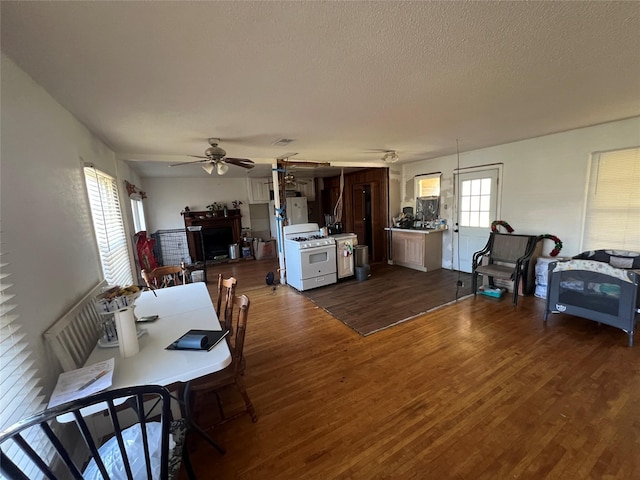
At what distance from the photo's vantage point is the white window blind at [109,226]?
2.44 metres

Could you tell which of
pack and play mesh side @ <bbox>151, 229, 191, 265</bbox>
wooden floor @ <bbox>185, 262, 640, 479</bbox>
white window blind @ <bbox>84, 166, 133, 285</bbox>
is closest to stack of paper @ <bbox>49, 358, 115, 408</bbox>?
wooden floor @ <bbox>185, 262, 640, 479</bbox>

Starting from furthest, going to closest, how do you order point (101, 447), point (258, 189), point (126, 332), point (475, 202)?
point (258, 189) → point (475, 202) → point (126, 332) → point (101, 447)

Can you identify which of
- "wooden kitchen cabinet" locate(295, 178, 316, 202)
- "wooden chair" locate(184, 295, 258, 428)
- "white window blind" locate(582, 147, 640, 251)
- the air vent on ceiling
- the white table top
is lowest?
"wooden chair" locate(184, 295, 258, 428)

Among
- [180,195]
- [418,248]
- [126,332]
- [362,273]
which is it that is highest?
[180,195]

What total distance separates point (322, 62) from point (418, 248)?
14.5 feet

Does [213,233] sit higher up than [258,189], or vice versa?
[258,189]

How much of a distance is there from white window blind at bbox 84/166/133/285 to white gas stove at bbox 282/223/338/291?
2326mm

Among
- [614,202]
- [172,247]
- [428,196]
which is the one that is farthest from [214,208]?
[614,202]

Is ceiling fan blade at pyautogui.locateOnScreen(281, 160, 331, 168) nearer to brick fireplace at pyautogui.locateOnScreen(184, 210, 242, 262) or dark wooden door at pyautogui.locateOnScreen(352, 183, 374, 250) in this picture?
dark wooden door at pyautogui.locateOnScreen(352, 183, 374, 250)

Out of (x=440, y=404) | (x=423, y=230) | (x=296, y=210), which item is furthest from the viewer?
(x=296, y=210)

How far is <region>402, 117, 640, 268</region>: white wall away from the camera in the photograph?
10.5ft

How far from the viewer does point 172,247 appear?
6840mm

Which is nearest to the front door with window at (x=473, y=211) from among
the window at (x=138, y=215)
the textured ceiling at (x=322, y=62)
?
the textured ceiling at (x=322, y=62)

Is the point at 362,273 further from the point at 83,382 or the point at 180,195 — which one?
the point at 180,195
